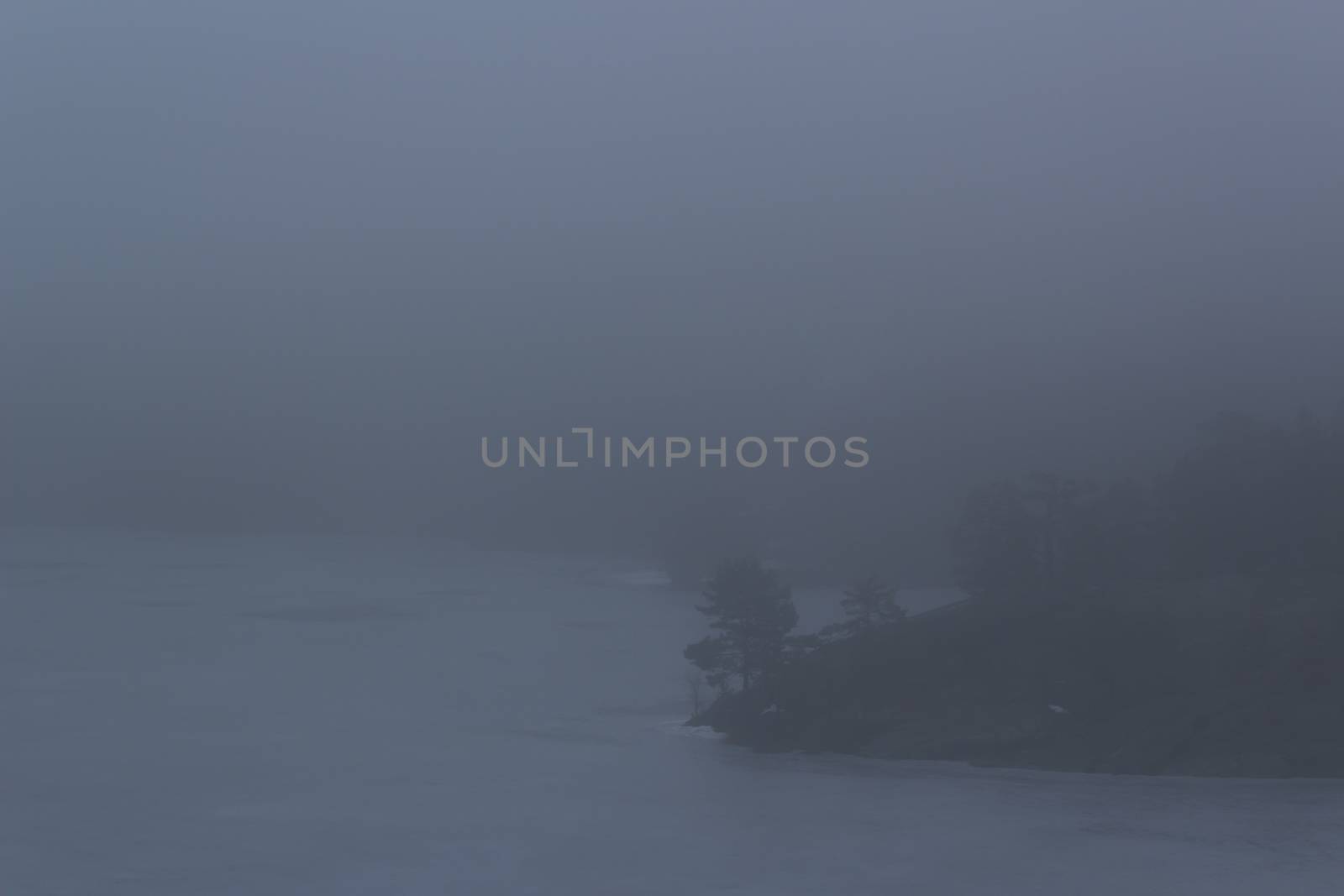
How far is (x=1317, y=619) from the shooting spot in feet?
19.9

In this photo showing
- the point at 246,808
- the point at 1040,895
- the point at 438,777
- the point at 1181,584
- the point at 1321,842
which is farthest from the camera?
the point at 1181,584

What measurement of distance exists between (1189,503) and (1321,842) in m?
2.47

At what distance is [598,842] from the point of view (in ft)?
14.9

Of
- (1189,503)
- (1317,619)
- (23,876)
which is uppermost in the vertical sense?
(1189,503)

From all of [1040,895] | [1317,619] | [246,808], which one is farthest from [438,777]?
[1317,619]

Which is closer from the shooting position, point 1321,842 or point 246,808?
point 1321,842

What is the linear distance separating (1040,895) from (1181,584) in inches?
112

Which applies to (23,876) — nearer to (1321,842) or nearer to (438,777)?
(438,777)

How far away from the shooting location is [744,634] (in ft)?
20.4

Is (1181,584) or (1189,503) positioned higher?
(1189,503)

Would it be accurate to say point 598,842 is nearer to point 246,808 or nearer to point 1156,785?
point 246,808

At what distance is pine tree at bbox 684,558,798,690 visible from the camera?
6.15 meters

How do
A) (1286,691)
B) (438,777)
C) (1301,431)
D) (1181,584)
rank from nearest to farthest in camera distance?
(438,777) → (1286,691) → (1181,584) → (1301,431)

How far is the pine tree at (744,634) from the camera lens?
20.2ft
